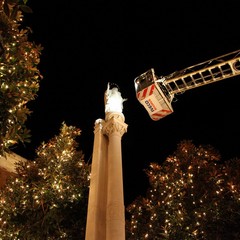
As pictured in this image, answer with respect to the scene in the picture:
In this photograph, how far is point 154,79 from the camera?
8.72m

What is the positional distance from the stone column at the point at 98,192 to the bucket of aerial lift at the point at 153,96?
1.82m

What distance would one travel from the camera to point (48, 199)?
13.2 metres

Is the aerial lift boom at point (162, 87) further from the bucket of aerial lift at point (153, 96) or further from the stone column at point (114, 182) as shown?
the stone column at point (114, 182)

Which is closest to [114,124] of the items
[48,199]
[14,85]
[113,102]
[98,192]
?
[113,102]

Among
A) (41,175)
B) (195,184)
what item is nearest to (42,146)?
(41,175)

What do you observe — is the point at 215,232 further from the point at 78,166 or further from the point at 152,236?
the point at 78,166

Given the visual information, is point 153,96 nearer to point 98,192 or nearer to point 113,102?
point 113,102

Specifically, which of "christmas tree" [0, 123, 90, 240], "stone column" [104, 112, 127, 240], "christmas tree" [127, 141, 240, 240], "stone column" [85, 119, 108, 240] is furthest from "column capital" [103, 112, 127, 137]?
"christmas tree" [127, 141, 240, 240]

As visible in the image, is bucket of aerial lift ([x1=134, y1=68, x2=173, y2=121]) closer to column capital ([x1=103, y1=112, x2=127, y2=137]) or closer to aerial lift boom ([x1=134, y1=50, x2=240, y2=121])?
aerial lift boom ([x1=134, y1=50, x2=240, y2=121])

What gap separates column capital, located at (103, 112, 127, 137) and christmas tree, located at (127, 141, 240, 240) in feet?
19.1

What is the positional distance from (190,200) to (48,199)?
255 inches

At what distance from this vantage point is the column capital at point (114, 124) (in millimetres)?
9445

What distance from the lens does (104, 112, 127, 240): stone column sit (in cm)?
757

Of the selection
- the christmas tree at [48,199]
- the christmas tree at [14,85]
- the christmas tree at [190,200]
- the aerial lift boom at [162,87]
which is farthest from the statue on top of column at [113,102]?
the christmas tree at [190,200]
